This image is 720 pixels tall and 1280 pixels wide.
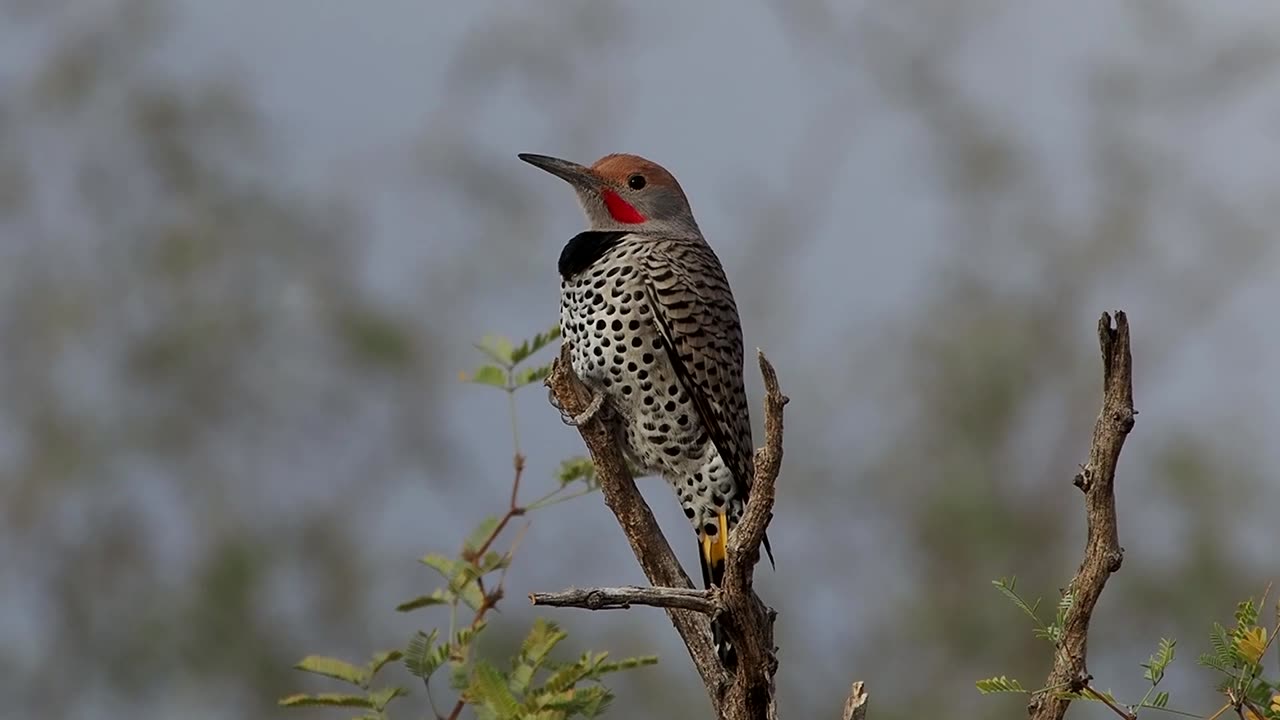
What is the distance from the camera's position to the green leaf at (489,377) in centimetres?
324

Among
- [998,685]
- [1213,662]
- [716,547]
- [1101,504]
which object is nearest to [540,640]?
[998,685]

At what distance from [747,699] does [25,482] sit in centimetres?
573

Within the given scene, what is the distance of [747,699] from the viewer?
3.12 meters

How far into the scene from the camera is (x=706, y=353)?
415cm

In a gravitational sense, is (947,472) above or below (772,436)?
above

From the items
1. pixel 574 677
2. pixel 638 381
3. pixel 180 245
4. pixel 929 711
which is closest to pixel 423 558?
pixel 574 677

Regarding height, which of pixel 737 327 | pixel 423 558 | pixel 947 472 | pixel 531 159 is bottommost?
pixel 423 558

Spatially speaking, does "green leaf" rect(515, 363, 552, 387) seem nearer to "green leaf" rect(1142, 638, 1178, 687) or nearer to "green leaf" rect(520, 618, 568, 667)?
"green leaf" rect(520, 618, 568, 667)

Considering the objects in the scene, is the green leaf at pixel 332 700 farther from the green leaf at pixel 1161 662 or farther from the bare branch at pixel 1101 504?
the green leaf at pixel 1161 662

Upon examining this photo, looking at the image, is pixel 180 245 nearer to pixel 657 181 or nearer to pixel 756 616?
pixel 657 181

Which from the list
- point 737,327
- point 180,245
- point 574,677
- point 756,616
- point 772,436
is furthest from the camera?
point 180,245

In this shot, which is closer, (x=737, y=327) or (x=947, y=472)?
(x=737, y=327)

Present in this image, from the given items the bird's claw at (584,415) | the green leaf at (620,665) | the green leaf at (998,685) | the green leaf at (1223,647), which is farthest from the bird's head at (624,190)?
the green leaf at (1223,647)

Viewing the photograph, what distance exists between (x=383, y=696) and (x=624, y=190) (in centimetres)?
227
